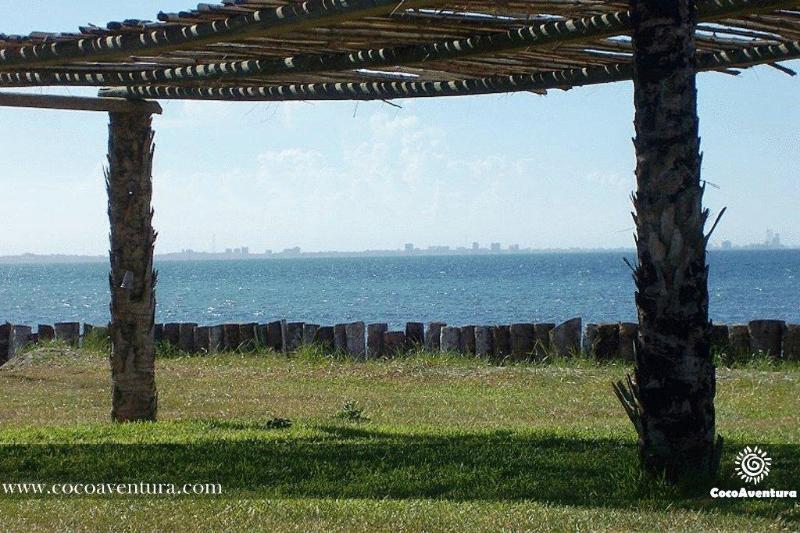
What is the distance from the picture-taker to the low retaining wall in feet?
51.8

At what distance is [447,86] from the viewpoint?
936 cm

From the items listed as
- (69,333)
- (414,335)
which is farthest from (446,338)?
(69,333)

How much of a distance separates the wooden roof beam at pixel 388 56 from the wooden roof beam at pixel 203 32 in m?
0.87

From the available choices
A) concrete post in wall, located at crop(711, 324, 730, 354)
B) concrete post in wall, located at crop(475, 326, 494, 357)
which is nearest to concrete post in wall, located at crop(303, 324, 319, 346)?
concrete post in wall, located at crop(475, 326, 494, 357)

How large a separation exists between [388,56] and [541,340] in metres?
9.13

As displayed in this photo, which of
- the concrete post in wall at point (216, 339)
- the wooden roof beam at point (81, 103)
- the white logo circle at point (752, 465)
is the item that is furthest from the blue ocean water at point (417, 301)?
the white logo circle at point (752, 465)

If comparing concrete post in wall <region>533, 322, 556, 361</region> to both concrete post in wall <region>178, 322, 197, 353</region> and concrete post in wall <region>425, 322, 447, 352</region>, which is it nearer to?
concrete post in wall <region>425, 322, 447, 352</region>

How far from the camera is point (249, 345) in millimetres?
18031

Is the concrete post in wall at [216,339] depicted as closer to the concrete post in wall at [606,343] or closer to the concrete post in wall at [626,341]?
the concrete post in wall at [606,343]

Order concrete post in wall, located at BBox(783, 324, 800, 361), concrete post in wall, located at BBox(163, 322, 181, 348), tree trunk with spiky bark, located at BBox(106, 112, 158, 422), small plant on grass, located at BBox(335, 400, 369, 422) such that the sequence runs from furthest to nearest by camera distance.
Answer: concrete post in wall, located at BBox(163, 322, 181, 348) < concrete post in wall, located at BBox(783, 324, 800, 361) < small plant on grass, located at BBox(335, 400, 369, 422) < tree trunk with spiky bark, located at BBox(106, 112, 158, 422)

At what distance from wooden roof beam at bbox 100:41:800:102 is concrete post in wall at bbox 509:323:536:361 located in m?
7.73

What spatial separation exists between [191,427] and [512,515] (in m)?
4.85

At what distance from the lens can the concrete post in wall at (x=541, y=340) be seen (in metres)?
16.4

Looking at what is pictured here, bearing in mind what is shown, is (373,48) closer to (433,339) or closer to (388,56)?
(388,56)
